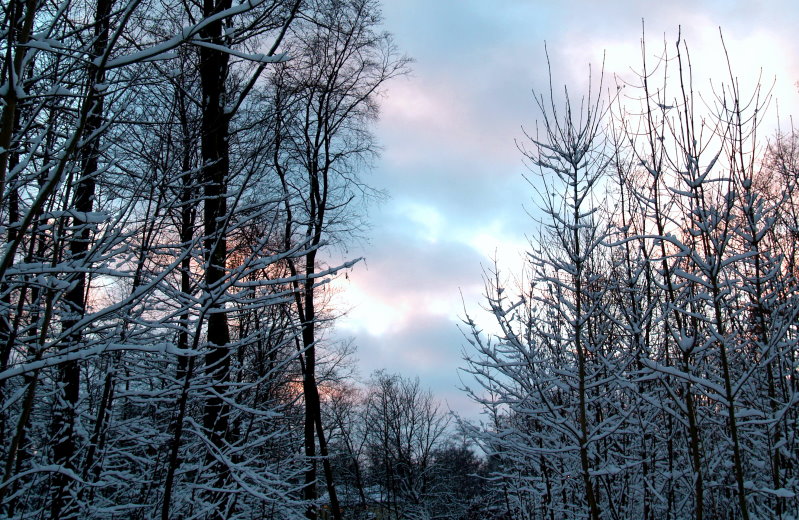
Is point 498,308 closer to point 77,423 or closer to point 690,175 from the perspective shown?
point 690,175

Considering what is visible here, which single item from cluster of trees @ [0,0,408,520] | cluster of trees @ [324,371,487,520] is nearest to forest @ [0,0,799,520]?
cluster of trees @ [0,0,408,520]

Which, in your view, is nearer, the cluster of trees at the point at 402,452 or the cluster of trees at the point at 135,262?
the cluster of trees at the point at 135,262

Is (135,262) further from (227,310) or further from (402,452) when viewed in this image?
(402,452)

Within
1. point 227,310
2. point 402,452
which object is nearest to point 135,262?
point 227,310

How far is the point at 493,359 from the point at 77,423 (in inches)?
147

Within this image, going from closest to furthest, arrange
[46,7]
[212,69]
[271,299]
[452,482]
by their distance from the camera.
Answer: [271,299]
[46,7]
[212,69]
[452,482]

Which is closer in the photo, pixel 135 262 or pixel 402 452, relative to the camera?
pixel 135 262

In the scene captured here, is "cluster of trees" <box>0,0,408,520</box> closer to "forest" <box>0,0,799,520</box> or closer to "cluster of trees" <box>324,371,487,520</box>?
"forest" <box>0,0,799,520</box>

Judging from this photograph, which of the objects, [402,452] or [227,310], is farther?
[402,452]

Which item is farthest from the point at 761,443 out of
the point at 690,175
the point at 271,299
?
the point at 271,299

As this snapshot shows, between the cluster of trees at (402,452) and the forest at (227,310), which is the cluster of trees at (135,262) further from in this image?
the cluster of trees at (402,452)

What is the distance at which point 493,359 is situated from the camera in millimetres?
5352

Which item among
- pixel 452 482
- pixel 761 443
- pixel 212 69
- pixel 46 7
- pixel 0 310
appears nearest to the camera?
pixel 0 310

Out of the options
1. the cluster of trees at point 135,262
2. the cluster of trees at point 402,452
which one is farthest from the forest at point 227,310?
the cluster of trees at point 402,452
